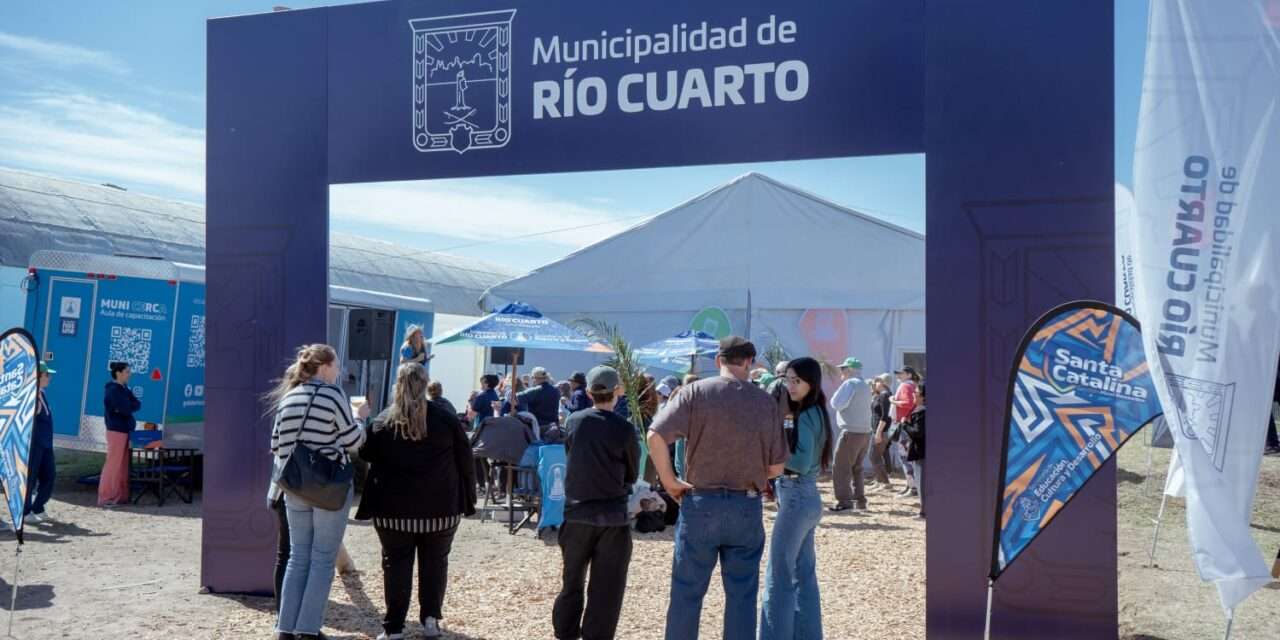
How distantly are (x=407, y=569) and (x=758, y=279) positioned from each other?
430 inches

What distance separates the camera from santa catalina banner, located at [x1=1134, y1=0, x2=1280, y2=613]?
3.93 meters

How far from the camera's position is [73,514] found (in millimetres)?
10453

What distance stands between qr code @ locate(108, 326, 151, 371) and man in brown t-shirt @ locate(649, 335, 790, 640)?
8.79 m

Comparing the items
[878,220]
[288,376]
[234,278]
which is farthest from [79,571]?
[878,220]

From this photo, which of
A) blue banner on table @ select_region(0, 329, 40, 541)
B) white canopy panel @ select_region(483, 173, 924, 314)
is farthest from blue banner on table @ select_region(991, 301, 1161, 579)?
white canopy panel @ select_region(483, 173, 924, 314)

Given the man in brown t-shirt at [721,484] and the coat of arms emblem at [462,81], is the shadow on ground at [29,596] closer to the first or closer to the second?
the coat of arms emblem at [462,81]

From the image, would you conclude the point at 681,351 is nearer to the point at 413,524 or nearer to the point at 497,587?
the point at 497,587

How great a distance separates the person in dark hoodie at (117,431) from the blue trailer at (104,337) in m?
0.23

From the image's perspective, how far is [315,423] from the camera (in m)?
5.36

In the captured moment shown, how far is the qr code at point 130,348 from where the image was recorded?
38.0 feet

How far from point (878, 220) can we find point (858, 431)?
5.49 m

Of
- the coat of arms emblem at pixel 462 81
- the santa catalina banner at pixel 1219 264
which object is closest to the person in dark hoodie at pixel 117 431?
the coat of arms emblem at pixel 462 81

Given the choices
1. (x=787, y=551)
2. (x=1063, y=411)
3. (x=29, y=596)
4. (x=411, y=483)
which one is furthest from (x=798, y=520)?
(x=29, y=596)

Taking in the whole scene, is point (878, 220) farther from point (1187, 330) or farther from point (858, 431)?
point (1187, 330)
